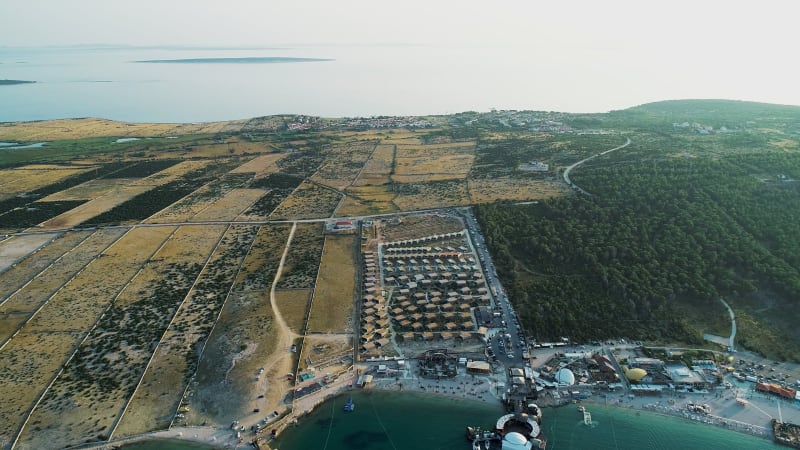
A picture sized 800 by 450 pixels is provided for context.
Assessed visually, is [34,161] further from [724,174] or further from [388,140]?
[724,174]

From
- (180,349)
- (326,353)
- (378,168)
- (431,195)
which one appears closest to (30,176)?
(378,168)

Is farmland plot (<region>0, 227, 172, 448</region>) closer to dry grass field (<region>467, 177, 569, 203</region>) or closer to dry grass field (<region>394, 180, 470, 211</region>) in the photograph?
dry grass field (<region>394, 180, 470, 211</region>)

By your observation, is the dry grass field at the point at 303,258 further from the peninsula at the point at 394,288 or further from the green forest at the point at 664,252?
the green forest at the point at 664,252

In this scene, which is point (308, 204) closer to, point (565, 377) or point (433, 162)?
point (433, 162)

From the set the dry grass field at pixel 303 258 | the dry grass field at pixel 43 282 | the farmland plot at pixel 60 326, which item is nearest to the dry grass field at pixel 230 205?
the farmland plot at pixel 60 326

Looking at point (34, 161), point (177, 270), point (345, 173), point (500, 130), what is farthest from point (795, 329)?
point (34, 161)

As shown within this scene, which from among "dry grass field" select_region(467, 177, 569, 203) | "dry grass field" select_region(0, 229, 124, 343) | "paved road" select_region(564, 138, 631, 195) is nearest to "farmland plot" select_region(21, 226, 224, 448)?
"dry grass field" select_region(0, 229, 124, 343)
